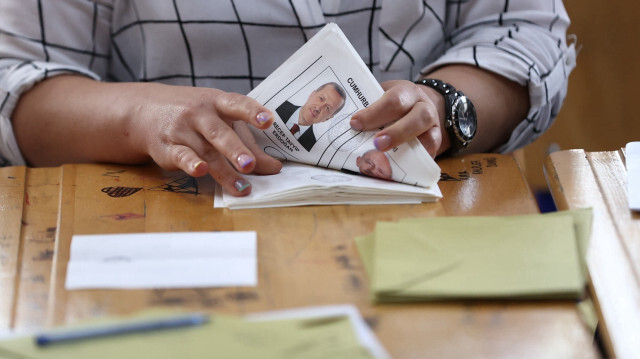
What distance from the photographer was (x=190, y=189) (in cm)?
82

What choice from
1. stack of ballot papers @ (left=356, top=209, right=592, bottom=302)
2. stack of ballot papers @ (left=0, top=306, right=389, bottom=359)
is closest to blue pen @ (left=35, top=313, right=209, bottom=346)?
stack of ballot papers @ (left=0, top=306, right=389, bottom=359)

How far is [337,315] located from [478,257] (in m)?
0.15

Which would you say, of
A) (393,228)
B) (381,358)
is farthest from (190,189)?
(381,358)

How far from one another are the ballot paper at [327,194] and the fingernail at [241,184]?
0.01 metres

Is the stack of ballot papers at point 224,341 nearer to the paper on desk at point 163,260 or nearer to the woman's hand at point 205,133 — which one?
the paper on desk at point 163,260

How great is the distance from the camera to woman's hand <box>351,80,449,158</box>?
2.58 feet

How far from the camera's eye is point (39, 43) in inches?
40.1

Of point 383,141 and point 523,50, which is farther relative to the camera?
point 523,50

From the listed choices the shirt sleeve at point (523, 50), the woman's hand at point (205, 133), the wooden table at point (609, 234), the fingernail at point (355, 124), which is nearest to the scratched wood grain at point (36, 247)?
the woman's hand at point (205, 133)

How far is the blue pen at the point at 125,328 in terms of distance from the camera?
50 centimetres

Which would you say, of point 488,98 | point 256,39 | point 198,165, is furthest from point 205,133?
point 488,98

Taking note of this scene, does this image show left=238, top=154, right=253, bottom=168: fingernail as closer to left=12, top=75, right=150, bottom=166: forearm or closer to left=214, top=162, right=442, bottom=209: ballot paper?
left=214, top=162, right=442, bottom=209: ballot paper

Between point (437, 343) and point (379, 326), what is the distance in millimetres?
48

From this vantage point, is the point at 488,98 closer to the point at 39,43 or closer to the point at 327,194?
the point at 327,194
